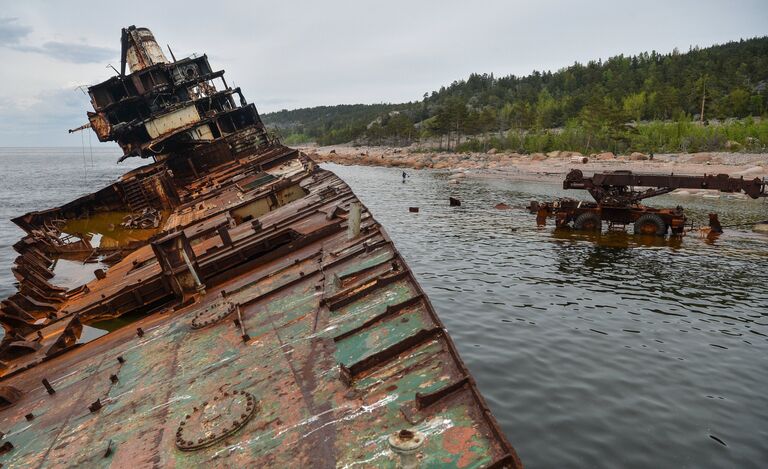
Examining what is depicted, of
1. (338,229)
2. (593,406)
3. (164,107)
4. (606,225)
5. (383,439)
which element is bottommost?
(606,225)

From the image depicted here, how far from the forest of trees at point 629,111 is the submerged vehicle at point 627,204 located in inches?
1465

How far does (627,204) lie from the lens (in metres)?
26.3

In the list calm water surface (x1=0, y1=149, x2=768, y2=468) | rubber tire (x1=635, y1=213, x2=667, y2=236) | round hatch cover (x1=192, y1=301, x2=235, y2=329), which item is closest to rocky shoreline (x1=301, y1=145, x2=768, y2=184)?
rubber tire (x1=635, y1=213, x2=667, y2=236)

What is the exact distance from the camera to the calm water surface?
9016mm

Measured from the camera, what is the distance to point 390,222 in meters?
33.5

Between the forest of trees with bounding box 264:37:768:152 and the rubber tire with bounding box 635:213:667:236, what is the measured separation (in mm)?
40769

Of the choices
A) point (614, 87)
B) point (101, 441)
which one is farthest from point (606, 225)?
point (614, 87)

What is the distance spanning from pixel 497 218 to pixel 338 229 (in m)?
23.9

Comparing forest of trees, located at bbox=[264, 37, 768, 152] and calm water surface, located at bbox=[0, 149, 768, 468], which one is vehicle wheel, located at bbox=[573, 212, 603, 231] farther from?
forest of trees, located at bbox=[264, 37, 768, 152]

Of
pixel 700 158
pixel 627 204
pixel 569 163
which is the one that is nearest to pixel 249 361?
pixel 627 204

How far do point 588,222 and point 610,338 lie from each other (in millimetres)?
15148

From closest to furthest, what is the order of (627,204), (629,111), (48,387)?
(48,387)
(627,204)
(629,111)

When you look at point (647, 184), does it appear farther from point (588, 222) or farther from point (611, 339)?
point (611, 339)

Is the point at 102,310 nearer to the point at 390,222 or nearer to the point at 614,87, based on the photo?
the point at 390,222
